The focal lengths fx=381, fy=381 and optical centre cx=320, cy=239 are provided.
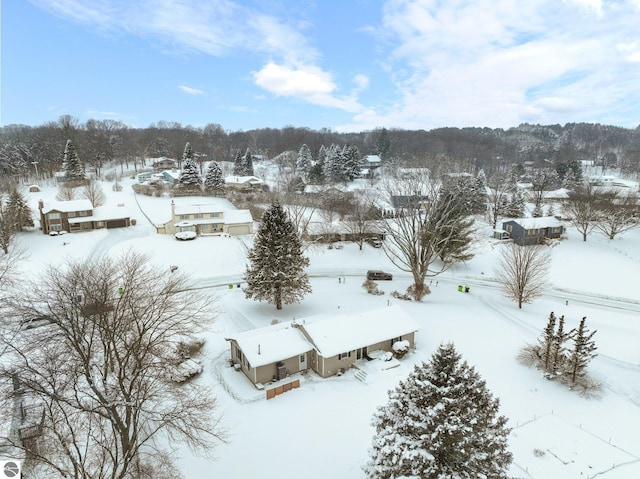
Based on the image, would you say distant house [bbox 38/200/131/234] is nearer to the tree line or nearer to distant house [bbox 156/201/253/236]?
distant house [bbox 156/201/253/236]

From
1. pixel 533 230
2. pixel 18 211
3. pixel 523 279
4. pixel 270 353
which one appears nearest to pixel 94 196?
pixel 18 211

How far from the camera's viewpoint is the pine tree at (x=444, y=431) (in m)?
11.6

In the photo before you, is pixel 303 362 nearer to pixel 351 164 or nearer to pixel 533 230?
pixel 533 230

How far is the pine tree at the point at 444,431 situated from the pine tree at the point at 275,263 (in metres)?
19.2

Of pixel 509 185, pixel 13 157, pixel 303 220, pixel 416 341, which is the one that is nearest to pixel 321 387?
pixel 416 341

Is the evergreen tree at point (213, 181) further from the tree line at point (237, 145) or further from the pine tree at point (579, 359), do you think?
the pine tree at point (579, 359)

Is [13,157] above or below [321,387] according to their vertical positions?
above

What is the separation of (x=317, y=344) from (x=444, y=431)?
41.6 ft

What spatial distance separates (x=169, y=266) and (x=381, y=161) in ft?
265

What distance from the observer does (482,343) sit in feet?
86.6

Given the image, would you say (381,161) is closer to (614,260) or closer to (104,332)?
(614,260)

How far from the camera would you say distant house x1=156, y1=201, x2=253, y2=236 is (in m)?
52.0

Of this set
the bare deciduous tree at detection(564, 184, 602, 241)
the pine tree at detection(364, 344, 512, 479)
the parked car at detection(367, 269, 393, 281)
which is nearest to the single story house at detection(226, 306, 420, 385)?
the pine tree at detection(364, 344, 512, 479)

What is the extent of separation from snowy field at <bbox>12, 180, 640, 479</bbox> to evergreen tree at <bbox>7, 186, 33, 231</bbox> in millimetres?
1874
